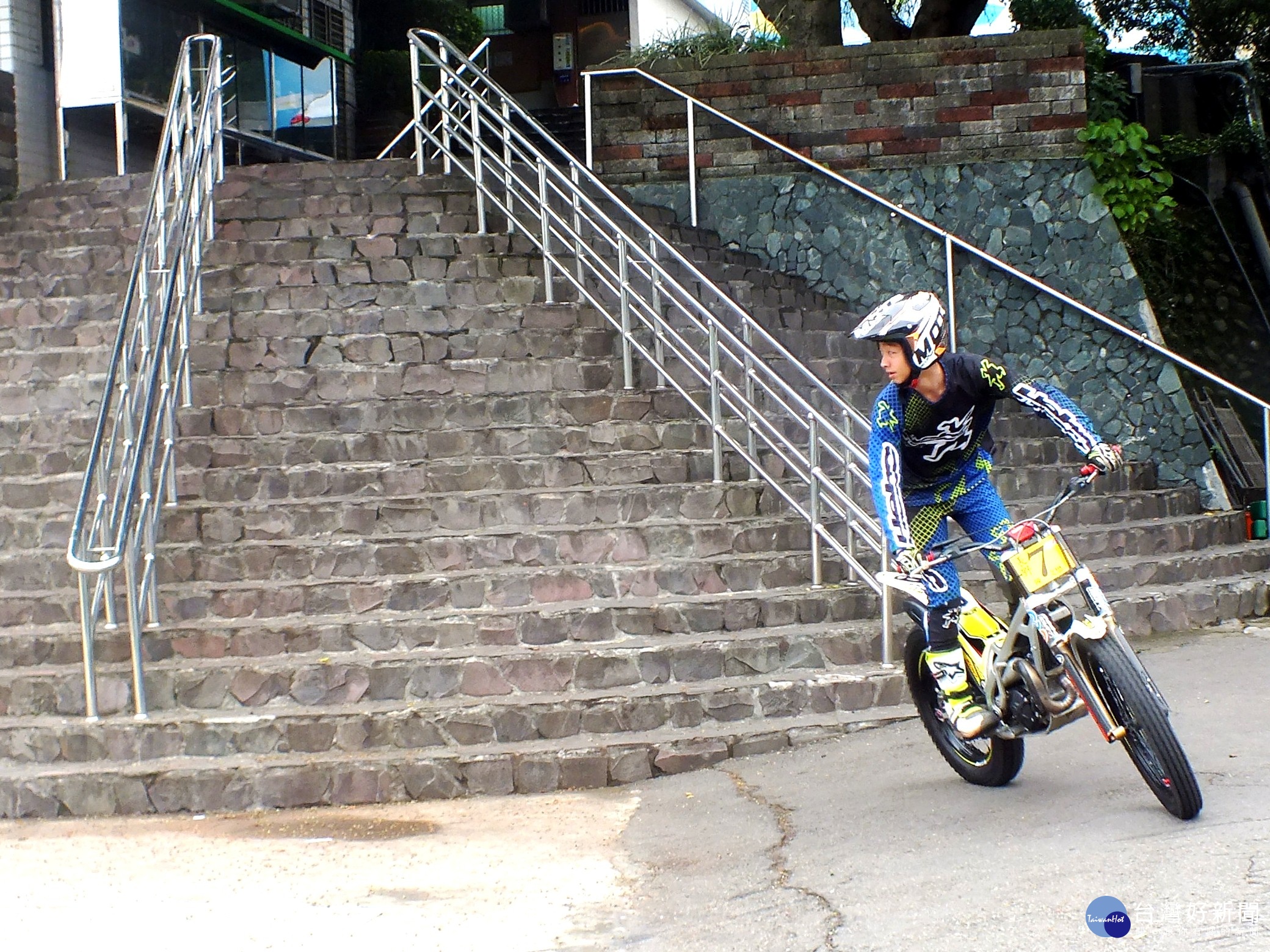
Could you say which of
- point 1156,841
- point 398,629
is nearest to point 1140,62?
point 398,629

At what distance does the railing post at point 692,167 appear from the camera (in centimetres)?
1111

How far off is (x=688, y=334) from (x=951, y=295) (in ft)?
6.95

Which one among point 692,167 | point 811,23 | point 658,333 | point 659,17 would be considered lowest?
point 658,333

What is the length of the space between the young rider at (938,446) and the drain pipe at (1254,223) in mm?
10406

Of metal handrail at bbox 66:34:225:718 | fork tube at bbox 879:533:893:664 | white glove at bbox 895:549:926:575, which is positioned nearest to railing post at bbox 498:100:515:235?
metal handrail at bbox 66:34:225:718

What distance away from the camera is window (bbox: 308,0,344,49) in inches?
765

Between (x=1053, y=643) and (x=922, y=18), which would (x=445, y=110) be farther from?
(x=1053, y=643)

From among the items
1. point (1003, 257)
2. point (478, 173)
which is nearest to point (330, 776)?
point (478, 173)

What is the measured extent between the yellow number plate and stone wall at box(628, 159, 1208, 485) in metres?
5.91

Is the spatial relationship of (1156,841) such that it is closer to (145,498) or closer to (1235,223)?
(145,498)

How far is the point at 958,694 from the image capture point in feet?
15.4

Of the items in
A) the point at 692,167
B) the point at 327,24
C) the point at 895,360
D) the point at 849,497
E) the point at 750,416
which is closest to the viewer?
the point at 895,360

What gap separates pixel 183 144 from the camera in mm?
9672

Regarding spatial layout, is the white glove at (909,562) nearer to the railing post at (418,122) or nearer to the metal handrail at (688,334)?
the metal handrail at (688,334)
